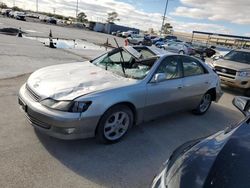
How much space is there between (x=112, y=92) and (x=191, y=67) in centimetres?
244

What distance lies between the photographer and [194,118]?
18.1ft

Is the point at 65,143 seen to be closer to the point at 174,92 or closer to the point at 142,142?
the point at 142,142

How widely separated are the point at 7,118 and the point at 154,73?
273 centimetres

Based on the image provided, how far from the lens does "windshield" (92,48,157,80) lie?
4.19 metres

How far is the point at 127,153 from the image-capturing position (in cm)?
359

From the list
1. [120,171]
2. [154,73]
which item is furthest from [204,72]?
[120,171]

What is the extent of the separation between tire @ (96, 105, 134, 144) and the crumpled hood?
15.4 inches

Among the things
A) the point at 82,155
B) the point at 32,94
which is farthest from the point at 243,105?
the point at 32,94

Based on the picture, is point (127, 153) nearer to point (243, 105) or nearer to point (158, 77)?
point (158, 77)

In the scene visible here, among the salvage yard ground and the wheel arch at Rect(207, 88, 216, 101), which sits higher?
the wheel arch at Rect(207, 88, 216, 101)

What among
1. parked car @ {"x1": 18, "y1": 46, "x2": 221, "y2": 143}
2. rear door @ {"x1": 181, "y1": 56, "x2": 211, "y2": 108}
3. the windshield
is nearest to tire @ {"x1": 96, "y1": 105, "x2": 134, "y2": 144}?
parked car @ {"x1": 18, "y1": 46, "x2": 221, "y2": 143}

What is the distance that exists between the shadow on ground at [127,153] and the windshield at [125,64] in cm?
107

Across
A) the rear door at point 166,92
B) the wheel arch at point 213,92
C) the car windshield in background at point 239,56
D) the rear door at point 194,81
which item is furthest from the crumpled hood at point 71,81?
the car windshield in background at point 239,56

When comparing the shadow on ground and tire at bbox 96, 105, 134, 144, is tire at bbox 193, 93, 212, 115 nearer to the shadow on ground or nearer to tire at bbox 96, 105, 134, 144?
the shadow on ground
